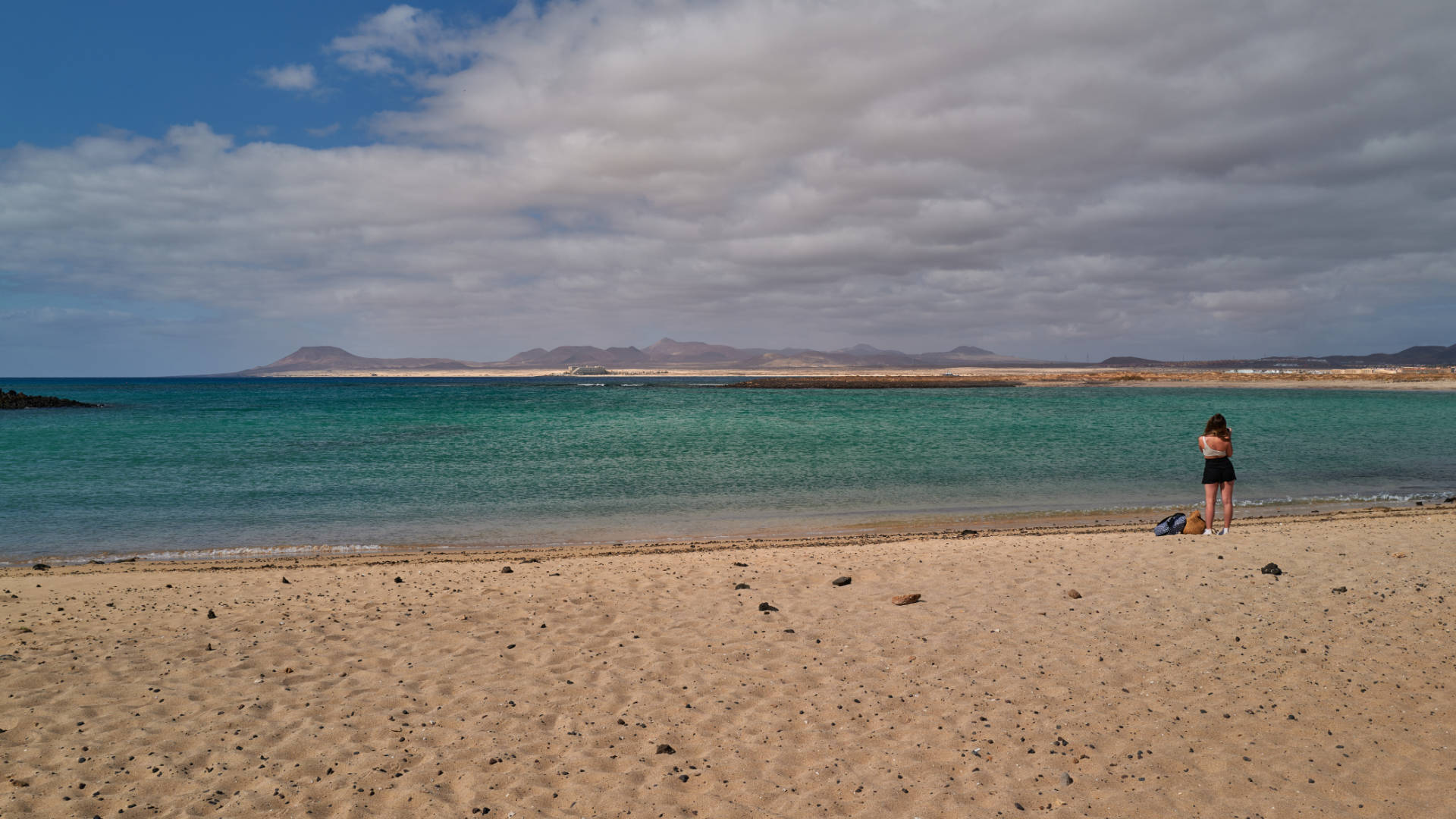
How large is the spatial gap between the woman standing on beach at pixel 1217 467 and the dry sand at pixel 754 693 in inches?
91.3

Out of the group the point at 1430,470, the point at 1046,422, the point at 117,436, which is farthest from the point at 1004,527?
the point at 117,436

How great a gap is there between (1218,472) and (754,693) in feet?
35.5

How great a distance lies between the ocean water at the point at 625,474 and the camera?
16.3 m

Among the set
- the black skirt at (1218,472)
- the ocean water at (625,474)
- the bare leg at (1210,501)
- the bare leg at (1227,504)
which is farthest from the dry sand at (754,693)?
the ocean water at (625,474)

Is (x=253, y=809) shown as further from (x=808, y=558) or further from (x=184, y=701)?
(x=808, y=558)

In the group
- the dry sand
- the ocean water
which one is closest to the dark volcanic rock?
the ocean water

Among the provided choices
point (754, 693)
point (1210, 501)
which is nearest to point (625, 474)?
point (1210, 501)

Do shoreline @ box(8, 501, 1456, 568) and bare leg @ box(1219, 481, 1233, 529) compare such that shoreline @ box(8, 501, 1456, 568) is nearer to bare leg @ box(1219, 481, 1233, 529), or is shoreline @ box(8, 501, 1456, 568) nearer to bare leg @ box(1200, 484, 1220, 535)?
bare leg @ box(1200, 484, 1220, 535)

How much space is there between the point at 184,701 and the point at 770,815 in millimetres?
5175

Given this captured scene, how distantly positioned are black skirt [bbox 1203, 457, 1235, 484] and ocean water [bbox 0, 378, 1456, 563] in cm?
485

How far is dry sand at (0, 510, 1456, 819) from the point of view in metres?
4.86

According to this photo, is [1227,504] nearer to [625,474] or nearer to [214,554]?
[625,474]

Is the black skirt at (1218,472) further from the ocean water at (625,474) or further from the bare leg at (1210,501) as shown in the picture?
the ocean water at (625,474)

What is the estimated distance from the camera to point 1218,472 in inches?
509
